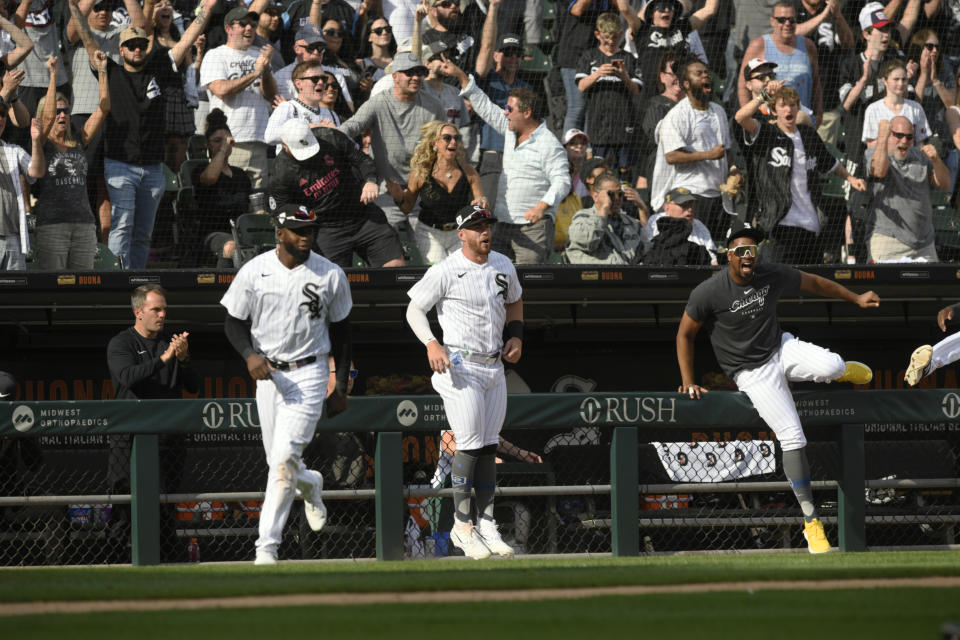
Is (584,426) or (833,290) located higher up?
(833,290)

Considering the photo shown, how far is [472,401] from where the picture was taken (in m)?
6.60

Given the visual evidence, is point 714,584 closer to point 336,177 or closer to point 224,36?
point 336,177

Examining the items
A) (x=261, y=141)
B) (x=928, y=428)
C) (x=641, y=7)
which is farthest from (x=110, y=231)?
(x=928, y=428)

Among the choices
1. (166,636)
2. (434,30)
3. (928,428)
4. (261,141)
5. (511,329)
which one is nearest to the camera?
(166,636)

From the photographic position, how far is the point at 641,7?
36.6 feet

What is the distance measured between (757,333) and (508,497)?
1.67m

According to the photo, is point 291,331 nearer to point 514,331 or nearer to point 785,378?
point 514,331

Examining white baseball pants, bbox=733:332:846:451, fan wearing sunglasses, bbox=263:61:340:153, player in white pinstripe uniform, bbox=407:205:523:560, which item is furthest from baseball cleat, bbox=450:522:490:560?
fan wearing sunglasses, bbox=263:61:340:153

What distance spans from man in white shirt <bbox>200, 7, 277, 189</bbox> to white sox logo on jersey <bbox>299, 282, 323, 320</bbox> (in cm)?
362

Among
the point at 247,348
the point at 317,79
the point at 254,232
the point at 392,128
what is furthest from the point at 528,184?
the point at 247,348

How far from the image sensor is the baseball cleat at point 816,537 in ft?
22.1

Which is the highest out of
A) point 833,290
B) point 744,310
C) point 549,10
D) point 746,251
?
point 549,10

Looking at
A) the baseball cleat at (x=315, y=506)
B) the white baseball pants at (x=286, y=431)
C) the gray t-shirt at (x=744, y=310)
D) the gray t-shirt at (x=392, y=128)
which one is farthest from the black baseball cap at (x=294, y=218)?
the gray t-shirt at (x=392, y=128)

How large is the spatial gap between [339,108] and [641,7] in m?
3.02
